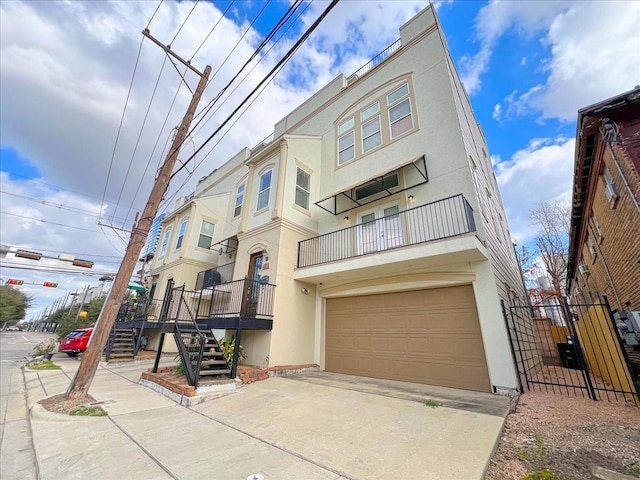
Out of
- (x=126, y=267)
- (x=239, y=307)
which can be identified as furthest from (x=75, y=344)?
(x=126, y=267)

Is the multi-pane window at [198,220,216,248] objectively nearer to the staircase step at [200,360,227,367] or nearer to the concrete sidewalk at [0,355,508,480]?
the staircase step at [200,360,227,367]

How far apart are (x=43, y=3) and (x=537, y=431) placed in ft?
42.0

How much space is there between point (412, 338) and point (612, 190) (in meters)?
5.73

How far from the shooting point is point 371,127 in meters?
10.2

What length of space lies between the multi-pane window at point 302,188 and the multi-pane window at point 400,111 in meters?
3.68

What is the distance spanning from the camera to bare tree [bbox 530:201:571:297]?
59.6ft

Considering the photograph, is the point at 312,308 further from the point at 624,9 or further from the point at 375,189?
the point at 624,9

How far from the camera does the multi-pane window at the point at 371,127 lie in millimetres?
9891

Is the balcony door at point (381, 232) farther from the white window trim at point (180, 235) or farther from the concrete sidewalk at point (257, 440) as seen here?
the white window trim at point (180, 235)

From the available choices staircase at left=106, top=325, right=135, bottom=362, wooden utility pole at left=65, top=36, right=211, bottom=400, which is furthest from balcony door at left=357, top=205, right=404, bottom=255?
staircase at left=106, top=325, right=135, bottom=362

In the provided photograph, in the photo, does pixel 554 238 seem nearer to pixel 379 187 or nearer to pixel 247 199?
pixel 379 187

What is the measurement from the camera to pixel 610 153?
17.5 ft

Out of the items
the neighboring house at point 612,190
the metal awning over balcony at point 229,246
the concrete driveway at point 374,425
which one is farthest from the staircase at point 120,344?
the neighboring house at point 612,190

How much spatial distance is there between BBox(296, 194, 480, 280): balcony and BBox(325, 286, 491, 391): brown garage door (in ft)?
4.92
